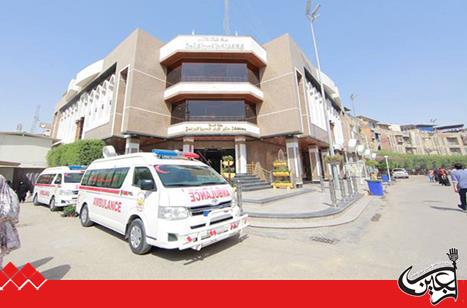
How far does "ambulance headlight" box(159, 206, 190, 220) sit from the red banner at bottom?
104 centimetres

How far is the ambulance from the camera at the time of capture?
3635mm

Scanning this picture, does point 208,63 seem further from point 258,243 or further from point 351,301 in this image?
point 351,301

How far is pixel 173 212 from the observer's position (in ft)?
12.0

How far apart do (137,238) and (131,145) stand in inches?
525

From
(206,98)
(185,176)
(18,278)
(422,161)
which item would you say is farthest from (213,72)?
(422,161)

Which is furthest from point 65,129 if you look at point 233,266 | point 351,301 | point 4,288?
point 351,301

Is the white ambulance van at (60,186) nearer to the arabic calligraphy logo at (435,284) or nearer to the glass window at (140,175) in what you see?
the glass window at (140,175)

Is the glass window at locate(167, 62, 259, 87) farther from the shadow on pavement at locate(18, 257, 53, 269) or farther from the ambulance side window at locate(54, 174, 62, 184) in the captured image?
the shadow on pavement at locate(18, 257, 53, 269)

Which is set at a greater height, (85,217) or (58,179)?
(58,179)

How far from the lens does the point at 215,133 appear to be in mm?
15547

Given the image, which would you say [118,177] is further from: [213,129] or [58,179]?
[213,129]

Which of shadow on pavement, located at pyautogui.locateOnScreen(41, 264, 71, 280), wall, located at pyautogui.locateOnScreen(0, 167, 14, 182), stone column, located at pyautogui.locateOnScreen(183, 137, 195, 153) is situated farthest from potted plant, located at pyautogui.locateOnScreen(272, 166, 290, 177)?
wall, located at pyautogui.locateOnScreen(0, 167, 14, 182)

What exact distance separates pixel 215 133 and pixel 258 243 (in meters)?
11.7

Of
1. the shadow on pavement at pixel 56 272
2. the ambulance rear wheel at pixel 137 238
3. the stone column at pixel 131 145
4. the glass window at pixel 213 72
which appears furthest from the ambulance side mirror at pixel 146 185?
the glass window at pixel 213 72
